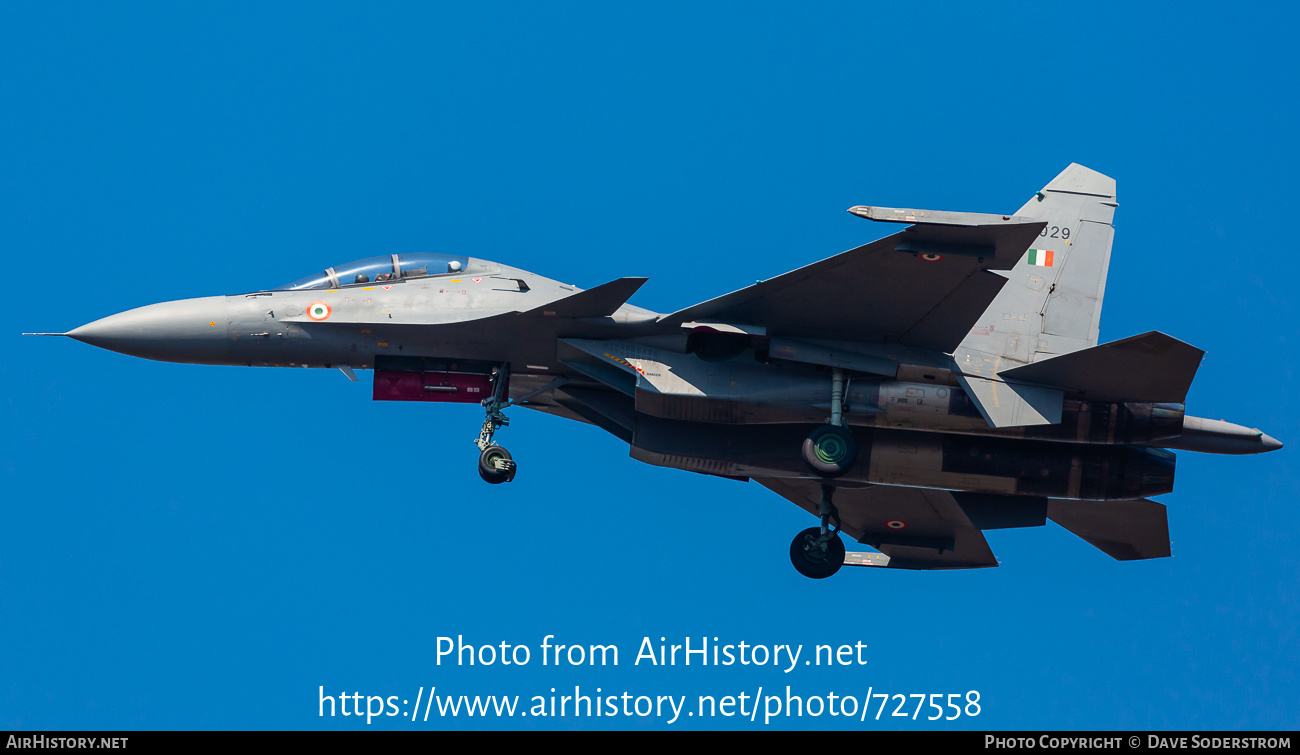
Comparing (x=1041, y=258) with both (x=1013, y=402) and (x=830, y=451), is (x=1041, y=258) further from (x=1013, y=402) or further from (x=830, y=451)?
(x=830, y=451)

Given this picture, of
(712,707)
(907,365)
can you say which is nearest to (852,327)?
(907,365)

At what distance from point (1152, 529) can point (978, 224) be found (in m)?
6.42

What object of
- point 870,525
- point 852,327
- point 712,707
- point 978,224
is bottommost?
point 712,707

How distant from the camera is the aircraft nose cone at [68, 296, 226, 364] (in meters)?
17.2

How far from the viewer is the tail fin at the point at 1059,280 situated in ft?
60.5

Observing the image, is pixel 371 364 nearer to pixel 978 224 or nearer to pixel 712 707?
pixel 712 707

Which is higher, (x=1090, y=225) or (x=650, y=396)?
(x=1090, y=225)

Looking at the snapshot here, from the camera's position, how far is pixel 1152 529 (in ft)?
63.8

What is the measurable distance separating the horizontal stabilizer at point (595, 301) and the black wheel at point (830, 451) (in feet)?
8.86

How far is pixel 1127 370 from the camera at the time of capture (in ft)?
54.2

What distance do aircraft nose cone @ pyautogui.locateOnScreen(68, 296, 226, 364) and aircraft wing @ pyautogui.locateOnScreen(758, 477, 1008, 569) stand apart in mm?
7336

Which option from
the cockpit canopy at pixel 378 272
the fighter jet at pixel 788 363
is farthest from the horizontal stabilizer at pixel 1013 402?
the cockpit canopy at pixel 378 272

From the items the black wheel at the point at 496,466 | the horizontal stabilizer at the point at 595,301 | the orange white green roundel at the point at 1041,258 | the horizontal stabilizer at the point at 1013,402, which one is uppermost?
the orange white green roundel at the point at 1041,258

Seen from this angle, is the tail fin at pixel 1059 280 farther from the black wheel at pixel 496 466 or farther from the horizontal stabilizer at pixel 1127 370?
the black wheel at pixel 496 466
